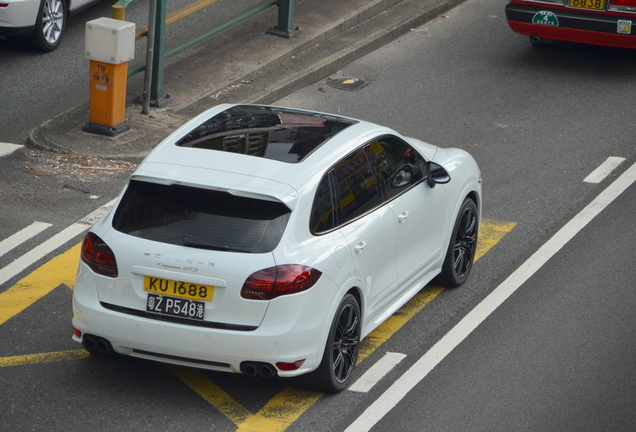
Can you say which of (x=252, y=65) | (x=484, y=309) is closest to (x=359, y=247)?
(x=484, y=309)

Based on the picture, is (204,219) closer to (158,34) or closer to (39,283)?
(39,283)

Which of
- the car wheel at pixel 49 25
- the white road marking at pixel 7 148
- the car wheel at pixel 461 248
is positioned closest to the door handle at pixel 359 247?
the car wheel at pixel 461 248

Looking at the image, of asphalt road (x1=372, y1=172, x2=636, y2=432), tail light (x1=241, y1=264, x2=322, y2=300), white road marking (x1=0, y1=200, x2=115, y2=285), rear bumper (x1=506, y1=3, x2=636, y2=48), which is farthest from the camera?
rear bumper (x1=506, y1=3, x2=636, y2=48)

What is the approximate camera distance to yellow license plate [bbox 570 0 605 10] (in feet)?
43.4

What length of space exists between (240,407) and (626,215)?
4962 mm

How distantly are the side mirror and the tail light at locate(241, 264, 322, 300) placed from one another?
6.40 feet

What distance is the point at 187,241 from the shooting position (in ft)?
19.5

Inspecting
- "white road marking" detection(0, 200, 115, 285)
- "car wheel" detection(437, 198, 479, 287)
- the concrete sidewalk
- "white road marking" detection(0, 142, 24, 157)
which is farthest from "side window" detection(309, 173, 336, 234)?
"white road marking" detection(0, 142, 24, 157)

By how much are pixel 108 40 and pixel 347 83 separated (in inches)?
147

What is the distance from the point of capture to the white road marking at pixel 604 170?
10664mm

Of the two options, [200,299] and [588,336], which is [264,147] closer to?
[200,299]

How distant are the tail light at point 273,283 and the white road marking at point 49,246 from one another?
300cm

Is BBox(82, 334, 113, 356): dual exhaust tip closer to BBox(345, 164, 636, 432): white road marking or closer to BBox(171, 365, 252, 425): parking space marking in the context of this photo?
BBox(171, 365, 252, 425): parking space marking

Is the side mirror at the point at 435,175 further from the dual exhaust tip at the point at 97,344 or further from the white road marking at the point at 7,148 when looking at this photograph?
the white road marking at the point at 7,148
